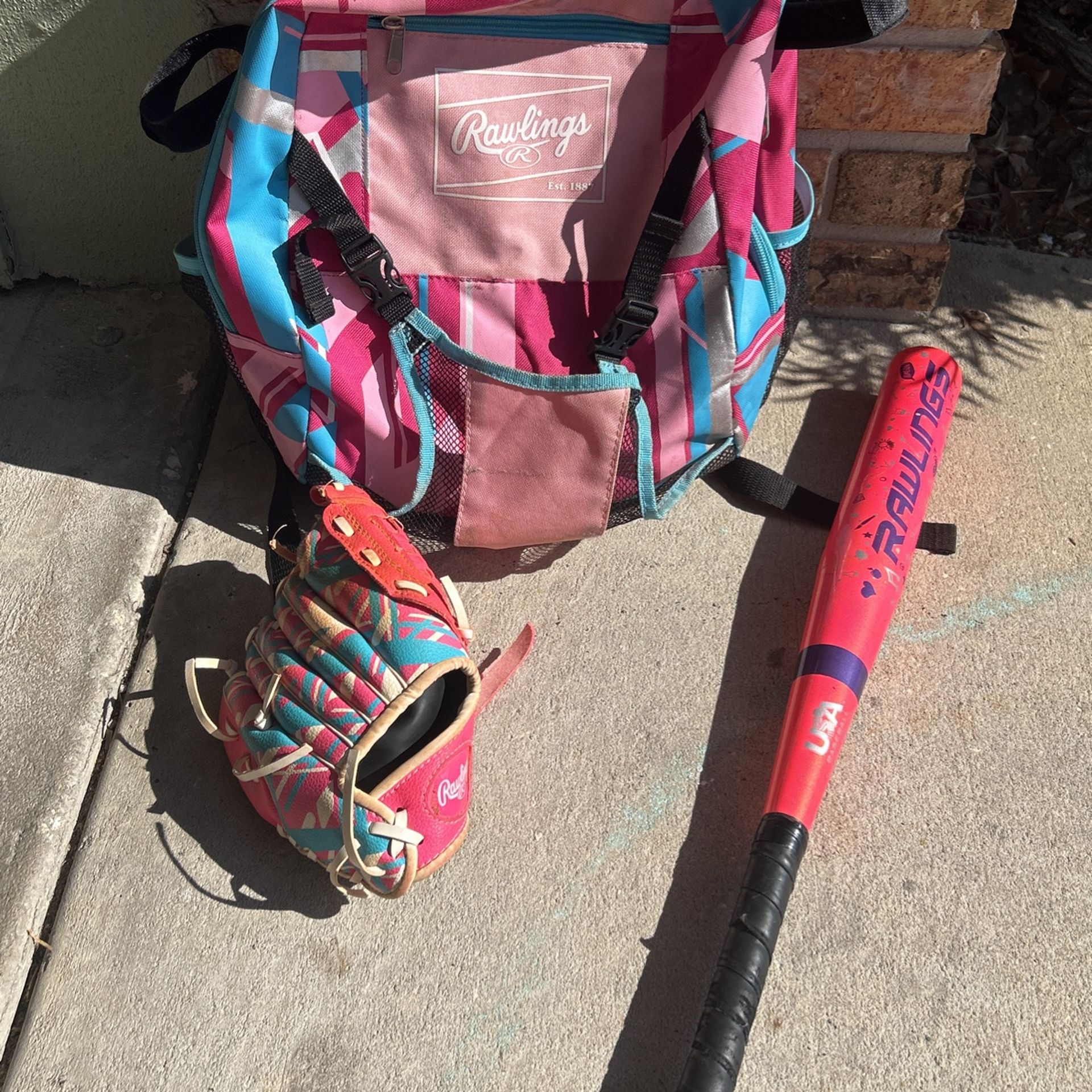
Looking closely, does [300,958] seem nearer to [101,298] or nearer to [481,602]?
[481,602]

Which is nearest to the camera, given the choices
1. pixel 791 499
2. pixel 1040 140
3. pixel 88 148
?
pixel 791 499

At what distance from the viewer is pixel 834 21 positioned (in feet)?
4.54

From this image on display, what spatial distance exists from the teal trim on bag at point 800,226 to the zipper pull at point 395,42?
1.99 ft

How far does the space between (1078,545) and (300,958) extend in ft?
4.72

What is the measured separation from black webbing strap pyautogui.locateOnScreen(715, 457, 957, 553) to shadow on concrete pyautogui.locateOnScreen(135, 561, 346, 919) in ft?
2.83

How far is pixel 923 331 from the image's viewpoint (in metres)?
2.06

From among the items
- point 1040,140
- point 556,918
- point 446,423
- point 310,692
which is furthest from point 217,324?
point 1040,140

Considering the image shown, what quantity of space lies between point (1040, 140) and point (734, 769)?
1.80 m

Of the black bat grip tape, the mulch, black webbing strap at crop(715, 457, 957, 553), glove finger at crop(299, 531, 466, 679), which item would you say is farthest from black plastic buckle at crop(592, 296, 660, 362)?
the mulch

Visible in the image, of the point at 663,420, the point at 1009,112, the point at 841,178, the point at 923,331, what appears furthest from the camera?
the point at 1009,112

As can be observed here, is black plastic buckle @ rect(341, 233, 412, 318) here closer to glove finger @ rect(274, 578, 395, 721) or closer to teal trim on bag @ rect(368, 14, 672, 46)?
teal trim on bag @ rect(368, 14, 672, 46)

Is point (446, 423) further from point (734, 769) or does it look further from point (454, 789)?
point (734, 769)

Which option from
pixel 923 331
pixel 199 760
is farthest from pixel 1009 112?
pixel 199 760

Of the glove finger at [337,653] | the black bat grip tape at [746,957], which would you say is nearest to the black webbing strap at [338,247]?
the glove finger at [337,653]
